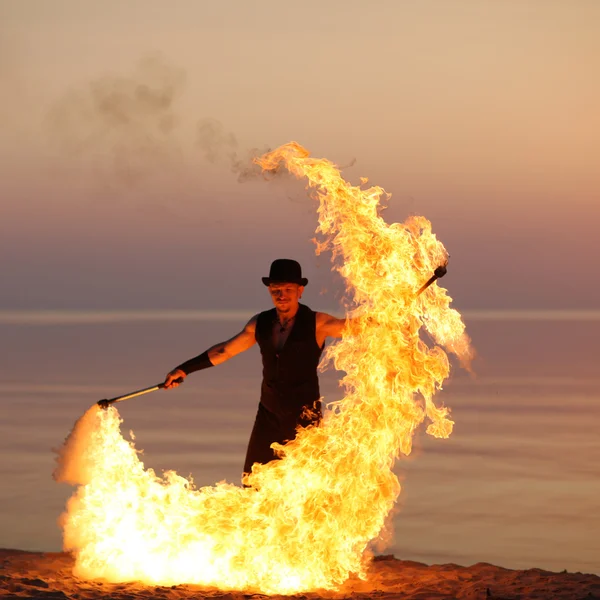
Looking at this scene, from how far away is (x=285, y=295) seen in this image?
9.77 meters

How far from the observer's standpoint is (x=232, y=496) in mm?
9398

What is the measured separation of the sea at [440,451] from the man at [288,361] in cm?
99

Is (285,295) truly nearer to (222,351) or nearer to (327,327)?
(327,327)

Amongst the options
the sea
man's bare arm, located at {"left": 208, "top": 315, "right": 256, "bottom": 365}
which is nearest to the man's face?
man's bare arm, located at {"left": 208, "top": 315, "right": 256, "bottom": 365}

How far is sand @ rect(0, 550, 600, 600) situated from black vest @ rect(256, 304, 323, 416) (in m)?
1.45

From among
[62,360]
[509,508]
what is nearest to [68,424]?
[509,508]

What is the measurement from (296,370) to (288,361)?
0.31 feet

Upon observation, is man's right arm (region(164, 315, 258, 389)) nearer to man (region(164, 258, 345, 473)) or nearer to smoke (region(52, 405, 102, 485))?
man (region(164, 258, 345, 473))

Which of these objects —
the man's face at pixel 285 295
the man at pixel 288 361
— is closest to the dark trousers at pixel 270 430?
the man at pixel 288 361

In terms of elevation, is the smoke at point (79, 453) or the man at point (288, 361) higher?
the man at point (288, 361)

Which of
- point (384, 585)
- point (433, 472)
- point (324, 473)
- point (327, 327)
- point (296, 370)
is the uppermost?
point (327, 327)

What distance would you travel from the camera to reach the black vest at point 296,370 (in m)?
9.78

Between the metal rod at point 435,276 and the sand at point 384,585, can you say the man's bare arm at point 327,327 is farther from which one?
the sand at point 384,585

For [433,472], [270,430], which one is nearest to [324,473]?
[270,430]
